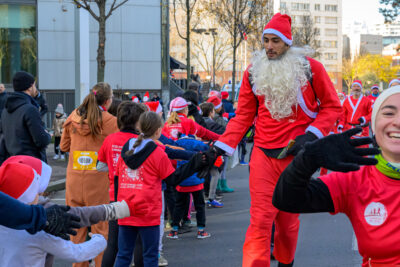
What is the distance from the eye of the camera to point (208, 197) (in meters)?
9.77

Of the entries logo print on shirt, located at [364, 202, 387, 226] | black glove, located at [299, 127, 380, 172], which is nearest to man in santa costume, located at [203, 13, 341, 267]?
logo print on shirt, located at [364, 202, 387, 226]

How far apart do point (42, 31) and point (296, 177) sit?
26.0 metres

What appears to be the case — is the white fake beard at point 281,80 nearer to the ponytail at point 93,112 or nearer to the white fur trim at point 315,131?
the white fur trim at point 315,131

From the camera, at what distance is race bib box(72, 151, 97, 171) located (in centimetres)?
532

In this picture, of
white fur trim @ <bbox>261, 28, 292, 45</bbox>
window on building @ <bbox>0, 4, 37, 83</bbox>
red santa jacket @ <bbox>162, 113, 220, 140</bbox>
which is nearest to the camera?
white fur trim @ <bbox>261, 28, 292, 45</bbox>

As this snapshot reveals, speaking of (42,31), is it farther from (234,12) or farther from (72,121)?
(72,121)

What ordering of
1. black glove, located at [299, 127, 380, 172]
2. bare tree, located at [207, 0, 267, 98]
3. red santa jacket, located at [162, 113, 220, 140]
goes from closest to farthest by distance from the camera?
black glove, located at [299, 127, 380, 172], red santa jacket, located at [162, 113, 220, 140], bare tree, located at [207, 0, 267, 98]

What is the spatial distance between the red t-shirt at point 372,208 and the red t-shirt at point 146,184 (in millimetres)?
2327

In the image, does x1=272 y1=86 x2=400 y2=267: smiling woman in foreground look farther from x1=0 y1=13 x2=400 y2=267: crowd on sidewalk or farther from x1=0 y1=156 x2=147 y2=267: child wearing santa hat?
→ x1=0 y1=156 x2=147 y2=267: child wearing santa hat

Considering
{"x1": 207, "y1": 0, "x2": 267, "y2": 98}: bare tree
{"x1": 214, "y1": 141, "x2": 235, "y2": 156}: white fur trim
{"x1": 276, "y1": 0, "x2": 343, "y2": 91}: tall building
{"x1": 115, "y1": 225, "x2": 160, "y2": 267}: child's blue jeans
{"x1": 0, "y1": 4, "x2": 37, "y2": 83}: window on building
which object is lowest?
{"x1": 115, "y1": 225, "x2": 160, "y2": 267}: child's blue jeans

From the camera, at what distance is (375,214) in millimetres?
2500

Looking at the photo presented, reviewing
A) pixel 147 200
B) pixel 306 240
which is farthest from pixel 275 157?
pixel 306 240

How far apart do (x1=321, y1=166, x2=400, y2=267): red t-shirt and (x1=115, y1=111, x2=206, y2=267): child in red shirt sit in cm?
222

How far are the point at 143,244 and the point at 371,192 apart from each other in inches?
105
